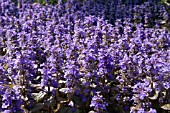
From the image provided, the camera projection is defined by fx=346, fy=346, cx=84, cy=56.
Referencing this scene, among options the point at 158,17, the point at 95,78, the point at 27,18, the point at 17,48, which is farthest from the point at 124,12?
the point at 95,78

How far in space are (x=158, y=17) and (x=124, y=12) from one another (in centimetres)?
115

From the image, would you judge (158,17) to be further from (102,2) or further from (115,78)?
(115,78)

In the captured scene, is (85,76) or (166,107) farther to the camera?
(85,76)

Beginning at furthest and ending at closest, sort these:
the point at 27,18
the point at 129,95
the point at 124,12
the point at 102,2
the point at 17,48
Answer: the point at 102,2 < the point at 124,12 < the point at 27,18 < the point at 17,48 < the point at 129,95

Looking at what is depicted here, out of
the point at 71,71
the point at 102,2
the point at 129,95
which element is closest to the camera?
the point at 71,71

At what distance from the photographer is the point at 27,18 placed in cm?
884

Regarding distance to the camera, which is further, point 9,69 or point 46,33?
point 46,33

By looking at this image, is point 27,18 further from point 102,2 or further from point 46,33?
point 102,2

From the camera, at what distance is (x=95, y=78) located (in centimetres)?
578

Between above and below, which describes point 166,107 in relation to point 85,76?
below

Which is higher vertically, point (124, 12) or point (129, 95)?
point (124, 12)

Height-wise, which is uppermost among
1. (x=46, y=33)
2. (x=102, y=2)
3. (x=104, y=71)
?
(x=102, y=2)

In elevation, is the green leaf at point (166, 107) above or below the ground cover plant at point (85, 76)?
below

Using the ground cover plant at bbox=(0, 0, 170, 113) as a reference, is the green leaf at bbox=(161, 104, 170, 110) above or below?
below
